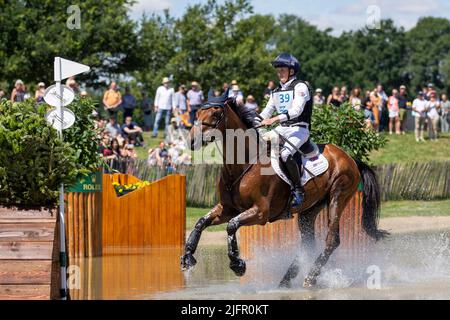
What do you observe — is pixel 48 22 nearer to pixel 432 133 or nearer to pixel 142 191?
pixel 432 133

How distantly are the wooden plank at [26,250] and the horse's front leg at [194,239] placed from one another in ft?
7.11

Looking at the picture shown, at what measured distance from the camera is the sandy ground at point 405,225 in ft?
63.2

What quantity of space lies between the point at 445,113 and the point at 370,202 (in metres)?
22.8

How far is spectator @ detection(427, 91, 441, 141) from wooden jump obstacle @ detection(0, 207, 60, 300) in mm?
24385

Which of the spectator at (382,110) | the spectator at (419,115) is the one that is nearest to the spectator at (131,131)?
the spectator at (382,110)

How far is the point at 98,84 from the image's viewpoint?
42.1m

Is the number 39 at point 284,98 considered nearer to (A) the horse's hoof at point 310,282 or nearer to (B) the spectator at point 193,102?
(A) the horse's hoof at point 310,282

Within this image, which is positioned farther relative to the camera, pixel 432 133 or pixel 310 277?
pixel 432 133

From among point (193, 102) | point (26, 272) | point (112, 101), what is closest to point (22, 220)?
point (26, 272)

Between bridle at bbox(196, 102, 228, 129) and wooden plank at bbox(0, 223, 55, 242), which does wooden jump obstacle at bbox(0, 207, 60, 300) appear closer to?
wooden plank at bbox(0, 223, 55, 242)

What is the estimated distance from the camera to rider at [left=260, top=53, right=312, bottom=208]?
12.6 meters

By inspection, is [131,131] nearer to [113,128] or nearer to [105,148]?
[113,128]
